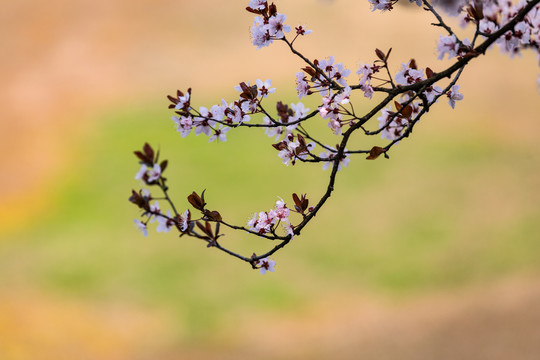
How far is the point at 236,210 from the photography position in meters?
6.68

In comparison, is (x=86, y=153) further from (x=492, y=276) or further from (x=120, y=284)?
(x=492, y=276)

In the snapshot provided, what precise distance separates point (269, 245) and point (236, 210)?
732 millimetres

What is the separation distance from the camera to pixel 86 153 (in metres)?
7.56

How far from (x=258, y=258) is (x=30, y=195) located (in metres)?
5.72

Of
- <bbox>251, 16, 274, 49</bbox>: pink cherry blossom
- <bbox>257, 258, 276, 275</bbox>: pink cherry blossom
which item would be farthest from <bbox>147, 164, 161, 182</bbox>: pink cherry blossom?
<bbox>251, 16, 274, 49</bbox>: pink cherry blossom

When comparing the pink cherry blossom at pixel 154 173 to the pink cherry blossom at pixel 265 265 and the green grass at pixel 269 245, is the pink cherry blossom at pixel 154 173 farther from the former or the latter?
the green grass at pixel 269 245

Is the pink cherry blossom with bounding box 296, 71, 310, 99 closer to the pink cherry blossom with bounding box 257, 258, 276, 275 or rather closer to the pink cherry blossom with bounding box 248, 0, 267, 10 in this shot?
the pink cherry blossom with bounding box 248, 0, 267, 10

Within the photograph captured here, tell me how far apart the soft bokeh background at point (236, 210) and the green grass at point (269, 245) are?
0.8 inches

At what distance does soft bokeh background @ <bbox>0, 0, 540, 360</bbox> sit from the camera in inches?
214

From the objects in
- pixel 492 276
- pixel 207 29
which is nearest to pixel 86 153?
pixel 207 29

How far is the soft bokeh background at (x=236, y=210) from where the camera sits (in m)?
5.43

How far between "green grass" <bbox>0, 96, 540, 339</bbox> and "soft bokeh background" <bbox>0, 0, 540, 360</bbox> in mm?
20

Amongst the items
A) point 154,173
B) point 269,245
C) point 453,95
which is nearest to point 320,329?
point 269,245

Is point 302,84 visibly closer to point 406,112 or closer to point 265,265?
point 406,112
